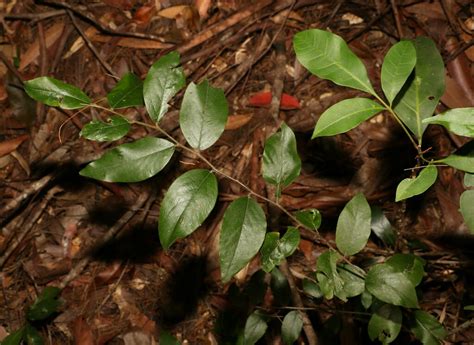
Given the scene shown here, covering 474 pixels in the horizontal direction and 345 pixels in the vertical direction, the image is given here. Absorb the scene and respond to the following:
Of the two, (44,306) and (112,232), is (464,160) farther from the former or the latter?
(44,306)

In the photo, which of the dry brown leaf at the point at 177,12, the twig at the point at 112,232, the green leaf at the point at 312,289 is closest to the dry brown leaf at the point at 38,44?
the dry brown leaf at the point at 177,12

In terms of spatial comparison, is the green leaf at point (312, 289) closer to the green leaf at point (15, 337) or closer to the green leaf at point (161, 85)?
the green leaf at point (161, 85)

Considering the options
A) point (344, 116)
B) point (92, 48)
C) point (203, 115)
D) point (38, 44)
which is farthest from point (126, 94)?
point (38, 44)

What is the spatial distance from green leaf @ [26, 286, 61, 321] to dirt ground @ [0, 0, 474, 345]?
9cm

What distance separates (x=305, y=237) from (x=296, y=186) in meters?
0.24

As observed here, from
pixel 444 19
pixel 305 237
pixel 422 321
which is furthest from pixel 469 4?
pixel 422 321

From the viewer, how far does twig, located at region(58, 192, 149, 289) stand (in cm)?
219

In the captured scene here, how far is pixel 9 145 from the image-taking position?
2.41 meters

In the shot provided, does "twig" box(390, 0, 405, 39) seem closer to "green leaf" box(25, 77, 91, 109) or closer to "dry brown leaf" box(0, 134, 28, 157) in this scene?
"green leaf" box(25, 77, 91, 109)

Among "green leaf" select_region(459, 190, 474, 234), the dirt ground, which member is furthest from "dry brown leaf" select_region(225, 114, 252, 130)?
"green leaf" select_region(459, 190, 474, 234)

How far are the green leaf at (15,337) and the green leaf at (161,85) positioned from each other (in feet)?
4.58

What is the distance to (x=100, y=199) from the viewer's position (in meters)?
2.30

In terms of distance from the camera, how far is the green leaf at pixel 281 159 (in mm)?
1299

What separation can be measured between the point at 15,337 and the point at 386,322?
5.19ft
